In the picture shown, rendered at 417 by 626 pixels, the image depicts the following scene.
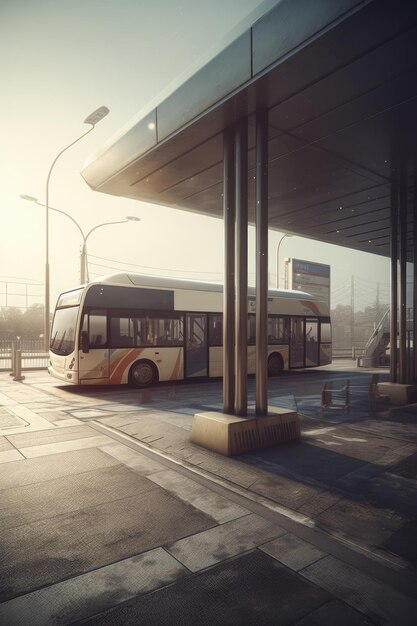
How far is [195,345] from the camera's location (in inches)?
555

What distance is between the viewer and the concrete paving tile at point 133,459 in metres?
5.15

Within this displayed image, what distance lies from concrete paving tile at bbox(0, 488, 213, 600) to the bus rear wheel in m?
12.8

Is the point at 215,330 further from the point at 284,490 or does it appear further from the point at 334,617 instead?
the point at 334,617

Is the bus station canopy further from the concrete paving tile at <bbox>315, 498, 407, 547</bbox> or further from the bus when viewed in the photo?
the concrete paving tile at <bbox>315, 498, 407, 547</bbox>

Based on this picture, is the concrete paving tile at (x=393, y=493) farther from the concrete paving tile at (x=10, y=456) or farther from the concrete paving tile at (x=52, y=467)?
the concrete paving tile at (x=10, y=456)

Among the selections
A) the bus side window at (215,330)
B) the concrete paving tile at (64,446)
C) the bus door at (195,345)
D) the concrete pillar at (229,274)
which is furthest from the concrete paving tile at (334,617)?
the bus side window at (215,330)

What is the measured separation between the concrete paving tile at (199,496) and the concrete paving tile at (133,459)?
200mm

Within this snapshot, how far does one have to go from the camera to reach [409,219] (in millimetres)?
10438

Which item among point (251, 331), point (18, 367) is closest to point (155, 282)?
point (251, 331)

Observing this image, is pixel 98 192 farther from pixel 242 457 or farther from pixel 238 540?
pixel 238 540

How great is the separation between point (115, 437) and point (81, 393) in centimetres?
552

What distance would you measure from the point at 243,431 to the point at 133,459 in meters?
1.63

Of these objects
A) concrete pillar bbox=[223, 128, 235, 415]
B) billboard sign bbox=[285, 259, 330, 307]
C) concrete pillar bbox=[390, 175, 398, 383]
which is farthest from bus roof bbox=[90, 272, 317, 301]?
billboard sign bbox=[285, 259, 330, 307]

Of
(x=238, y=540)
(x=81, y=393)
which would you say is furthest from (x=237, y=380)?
(x=81, y=393)
